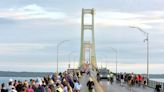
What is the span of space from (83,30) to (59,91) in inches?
4811

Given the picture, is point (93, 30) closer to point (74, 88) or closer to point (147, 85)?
point (147, 85)

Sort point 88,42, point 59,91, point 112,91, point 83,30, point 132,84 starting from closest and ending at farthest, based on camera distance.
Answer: point 59,91 → point 112,91 → point 132,84 → point 83,30 → point 88,42

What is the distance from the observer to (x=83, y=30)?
14412 cm

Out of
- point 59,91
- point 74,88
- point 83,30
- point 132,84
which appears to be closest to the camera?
point 59,91

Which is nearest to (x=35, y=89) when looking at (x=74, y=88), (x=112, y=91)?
(x=74, y=88)

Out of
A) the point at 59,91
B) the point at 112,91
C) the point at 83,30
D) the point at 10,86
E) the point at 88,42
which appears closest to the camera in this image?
the point at 10,86

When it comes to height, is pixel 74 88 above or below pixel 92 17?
below

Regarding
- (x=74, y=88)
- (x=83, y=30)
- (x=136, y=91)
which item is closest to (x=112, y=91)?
(x=136, y=91)

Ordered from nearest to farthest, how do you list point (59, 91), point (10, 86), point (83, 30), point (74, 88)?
point (10, 86), point (59, 91), point (74, 88), point (83, 30)

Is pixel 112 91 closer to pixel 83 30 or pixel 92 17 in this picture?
pixel 83 30

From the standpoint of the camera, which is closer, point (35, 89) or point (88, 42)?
point (35, 89)

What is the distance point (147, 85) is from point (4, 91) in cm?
3774

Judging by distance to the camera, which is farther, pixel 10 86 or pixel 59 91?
pixel 59 91

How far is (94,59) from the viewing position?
524 ft
